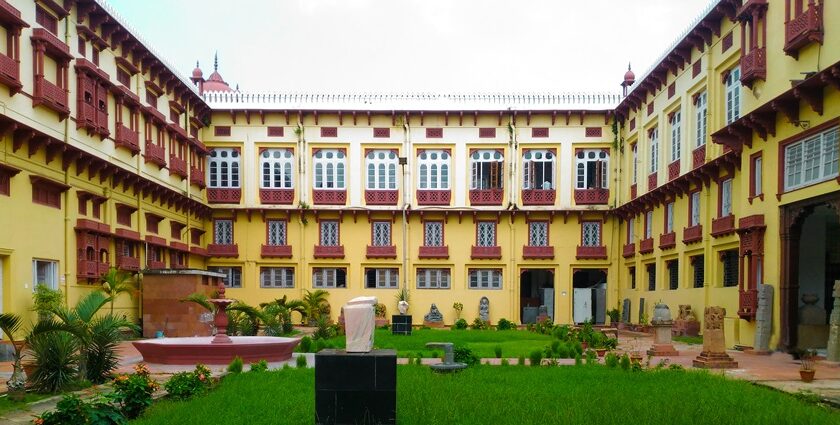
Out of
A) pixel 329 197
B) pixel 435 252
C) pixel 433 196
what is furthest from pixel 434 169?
pixel 329 197

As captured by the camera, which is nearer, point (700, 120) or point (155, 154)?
point (700, 120)

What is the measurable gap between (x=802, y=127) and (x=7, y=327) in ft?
54.8

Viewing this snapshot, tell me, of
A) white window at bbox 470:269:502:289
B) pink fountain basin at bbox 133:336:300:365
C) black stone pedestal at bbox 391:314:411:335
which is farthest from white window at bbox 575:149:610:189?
pink fountain basin at bbox 133:336:300:365

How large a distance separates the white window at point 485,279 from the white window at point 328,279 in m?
6.28

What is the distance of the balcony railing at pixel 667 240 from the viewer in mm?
27266

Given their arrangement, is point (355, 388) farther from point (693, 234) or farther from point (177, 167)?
point (177, 167)

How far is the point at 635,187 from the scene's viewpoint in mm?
32344

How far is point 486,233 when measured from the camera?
119 feet

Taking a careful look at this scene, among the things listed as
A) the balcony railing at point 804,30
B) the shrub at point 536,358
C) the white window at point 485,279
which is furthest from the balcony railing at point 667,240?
the shrub at point 536,358

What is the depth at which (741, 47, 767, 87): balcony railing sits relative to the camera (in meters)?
18.8

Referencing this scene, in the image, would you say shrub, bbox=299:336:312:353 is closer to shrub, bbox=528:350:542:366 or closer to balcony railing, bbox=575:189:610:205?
shrub, bbox=528:350:542:366

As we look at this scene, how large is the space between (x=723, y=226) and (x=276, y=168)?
2110 cm

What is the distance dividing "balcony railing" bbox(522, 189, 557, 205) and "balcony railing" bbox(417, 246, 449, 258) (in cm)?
442

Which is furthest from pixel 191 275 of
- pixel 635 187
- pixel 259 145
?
pixel 635 187
